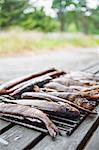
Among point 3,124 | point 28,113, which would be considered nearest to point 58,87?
point 28,113

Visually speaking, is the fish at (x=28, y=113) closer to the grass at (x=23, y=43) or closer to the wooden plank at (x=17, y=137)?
the wooden plank at (x=17, y=137)

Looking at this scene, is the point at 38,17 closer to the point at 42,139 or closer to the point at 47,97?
the point at 47,97

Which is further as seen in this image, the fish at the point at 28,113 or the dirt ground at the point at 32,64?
the dirt ground at the point at 32,64

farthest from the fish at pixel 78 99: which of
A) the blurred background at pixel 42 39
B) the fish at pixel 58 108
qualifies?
the blurred background at pixel 42 39

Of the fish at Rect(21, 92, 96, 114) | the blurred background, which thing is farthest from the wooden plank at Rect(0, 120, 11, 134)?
the blurred background

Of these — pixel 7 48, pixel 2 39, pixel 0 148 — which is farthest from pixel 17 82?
pixel 2 39

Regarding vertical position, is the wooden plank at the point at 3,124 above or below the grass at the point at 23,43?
above
